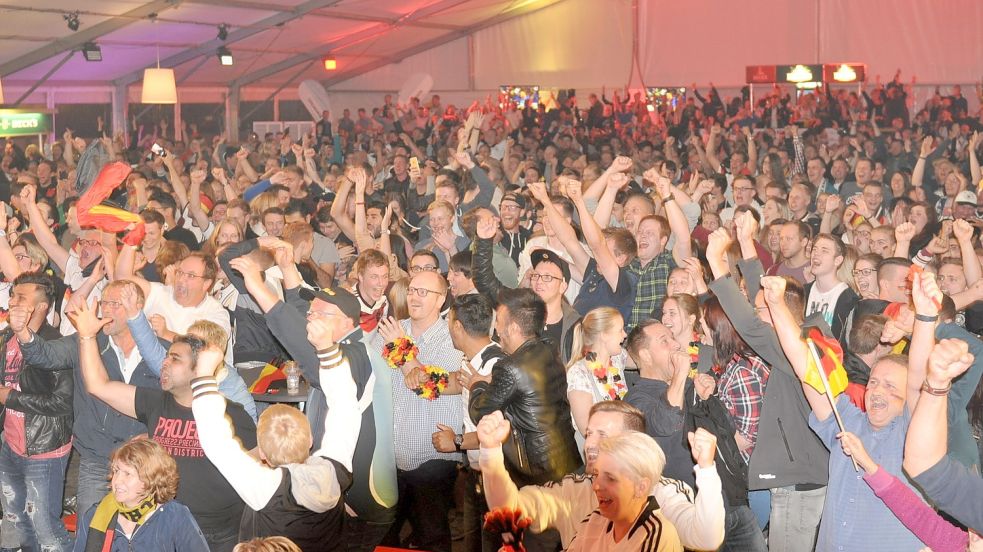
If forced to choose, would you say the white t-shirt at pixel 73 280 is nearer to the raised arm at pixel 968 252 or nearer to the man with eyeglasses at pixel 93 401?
the man with eyeglasses at pixel 93 401

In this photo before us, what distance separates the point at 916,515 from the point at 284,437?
2.02 meters

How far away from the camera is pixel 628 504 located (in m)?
3.12

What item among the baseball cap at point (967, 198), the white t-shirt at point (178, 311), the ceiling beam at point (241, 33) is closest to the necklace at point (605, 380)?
the white t-shirt at point (178, 311)

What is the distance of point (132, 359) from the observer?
16.5ft

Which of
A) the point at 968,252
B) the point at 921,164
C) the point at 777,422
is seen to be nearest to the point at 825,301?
the point at 968,252

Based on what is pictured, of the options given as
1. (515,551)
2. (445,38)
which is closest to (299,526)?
(515,551)

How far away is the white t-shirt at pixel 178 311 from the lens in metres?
5.61

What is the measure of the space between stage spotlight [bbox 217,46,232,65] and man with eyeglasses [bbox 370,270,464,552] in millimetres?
12467

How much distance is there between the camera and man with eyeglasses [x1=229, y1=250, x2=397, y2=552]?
13.8ft

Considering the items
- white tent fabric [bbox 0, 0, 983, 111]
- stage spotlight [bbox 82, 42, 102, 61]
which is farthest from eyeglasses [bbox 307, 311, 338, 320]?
stage spotlight [bbox 82, 42, 102, 61]

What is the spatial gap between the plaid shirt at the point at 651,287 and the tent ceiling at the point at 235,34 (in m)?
9.31

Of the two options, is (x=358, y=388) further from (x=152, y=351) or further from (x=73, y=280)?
(x=73, y=280)

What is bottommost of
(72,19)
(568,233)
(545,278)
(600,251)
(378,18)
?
(545,278)

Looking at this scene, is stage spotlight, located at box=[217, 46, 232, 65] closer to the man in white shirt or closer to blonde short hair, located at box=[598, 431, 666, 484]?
the man in white shirt
